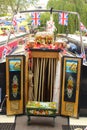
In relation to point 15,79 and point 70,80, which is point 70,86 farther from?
point 15,79

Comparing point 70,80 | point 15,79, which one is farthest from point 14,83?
point 70,80

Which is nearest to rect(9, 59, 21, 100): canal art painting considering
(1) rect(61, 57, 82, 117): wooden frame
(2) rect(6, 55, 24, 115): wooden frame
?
(2) rect(6, 55, 24, 115): wooden frame

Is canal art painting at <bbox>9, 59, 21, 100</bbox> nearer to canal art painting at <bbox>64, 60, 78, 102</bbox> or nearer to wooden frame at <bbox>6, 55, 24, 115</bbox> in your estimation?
wooden frame at <bbox>6, 55, 24, 115</bbox>

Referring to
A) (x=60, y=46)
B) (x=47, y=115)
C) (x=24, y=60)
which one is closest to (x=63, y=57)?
(x=60, y=46)

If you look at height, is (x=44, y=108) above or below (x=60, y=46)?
below

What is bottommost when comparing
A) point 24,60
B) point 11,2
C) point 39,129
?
point 39,129

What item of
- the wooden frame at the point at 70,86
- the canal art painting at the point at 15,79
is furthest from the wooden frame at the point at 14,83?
the wooden frame at the point at 70,86

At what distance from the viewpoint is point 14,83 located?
729 centimetres

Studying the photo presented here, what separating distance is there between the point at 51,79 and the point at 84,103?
0.94 m

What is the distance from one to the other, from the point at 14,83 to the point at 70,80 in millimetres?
Result: 1256

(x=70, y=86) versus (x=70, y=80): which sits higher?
(x=70, y=80)

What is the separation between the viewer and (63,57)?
7059 millimetres

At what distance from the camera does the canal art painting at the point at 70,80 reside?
711 cm

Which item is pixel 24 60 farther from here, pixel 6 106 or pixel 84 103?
pixel 84 103
